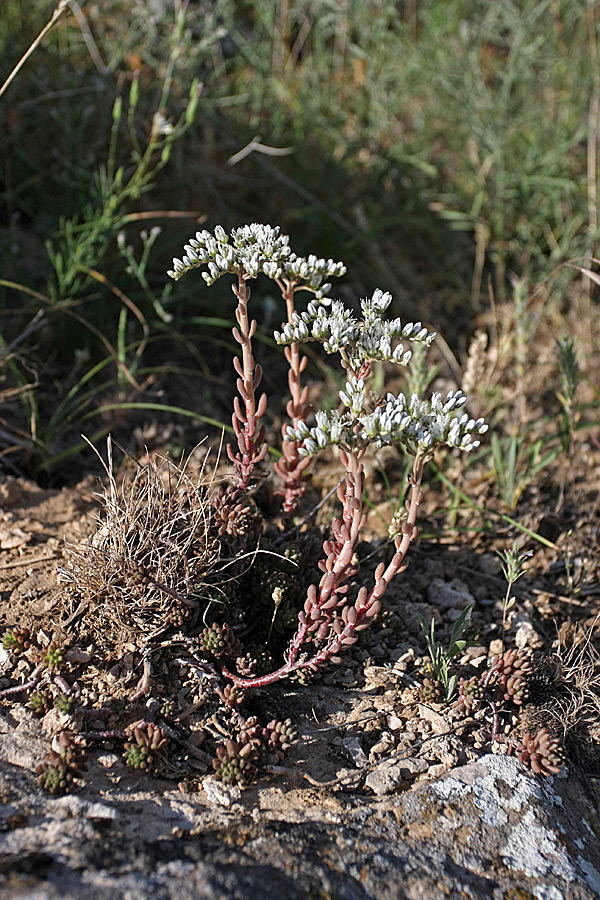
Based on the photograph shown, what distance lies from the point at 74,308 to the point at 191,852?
300 cm

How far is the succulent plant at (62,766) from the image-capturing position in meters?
2.12

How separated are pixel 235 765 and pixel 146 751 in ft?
0.89

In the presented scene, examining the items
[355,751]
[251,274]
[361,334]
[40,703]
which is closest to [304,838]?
[355,751]

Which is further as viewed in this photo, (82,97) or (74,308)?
(82,97)

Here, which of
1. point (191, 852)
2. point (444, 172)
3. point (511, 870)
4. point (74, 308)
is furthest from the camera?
point (444, 172)

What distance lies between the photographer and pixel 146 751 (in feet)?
7.44

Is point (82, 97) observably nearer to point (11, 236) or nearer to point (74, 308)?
point (11, 236)

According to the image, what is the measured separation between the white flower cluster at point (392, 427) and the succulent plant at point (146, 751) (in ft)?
3.19

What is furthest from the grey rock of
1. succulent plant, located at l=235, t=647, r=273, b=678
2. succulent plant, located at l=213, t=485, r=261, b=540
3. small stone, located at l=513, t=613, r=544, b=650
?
succulent plant, located at l=213, t=485, r=261, b=540

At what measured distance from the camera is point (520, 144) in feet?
16.4

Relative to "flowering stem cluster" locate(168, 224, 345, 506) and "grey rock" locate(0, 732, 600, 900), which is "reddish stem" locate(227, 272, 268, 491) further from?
"grey rock" locate(0, 732, 600, 900)

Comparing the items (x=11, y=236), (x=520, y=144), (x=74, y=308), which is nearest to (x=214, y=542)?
(x=74, y=308)

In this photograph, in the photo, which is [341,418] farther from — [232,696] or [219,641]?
[232,696]

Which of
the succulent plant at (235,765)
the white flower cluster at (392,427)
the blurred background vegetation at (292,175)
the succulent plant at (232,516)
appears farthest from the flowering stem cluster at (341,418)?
the blurred background vegetation at (292,175)
